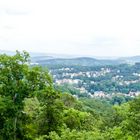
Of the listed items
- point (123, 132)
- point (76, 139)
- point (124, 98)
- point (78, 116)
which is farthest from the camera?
point (124, 98)

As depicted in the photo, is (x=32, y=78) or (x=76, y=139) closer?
(x=76, y=139)

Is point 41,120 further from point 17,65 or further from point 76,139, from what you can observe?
point 76,139

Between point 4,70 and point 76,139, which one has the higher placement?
point 4,70

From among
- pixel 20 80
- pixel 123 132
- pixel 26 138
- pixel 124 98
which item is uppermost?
pixel 20 80

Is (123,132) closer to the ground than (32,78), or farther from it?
closer to the ground

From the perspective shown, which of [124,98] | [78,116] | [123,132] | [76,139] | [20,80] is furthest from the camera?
[124,98]

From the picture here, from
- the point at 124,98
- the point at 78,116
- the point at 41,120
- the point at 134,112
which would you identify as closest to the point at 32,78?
the point at 41,120

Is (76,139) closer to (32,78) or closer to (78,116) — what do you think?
(32,78)

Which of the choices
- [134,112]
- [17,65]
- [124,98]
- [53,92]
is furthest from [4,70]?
[124,98]

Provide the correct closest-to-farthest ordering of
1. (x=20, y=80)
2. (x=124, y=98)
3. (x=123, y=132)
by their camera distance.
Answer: (x=123, y=132) < (x=20, y=80) < (x=124, y=98)
